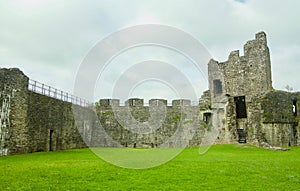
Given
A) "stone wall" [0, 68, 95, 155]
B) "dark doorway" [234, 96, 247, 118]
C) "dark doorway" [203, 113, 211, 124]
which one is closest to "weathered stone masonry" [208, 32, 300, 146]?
"dark doorway" [234, 96, 247, 118]

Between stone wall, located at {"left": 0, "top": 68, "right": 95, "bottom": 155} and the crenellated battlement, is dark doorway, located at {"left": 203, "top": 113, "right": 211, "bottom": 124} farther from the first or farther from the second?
stone wall, located at {"left": 0, "top": 68, "right": 95, "bottom": 155}

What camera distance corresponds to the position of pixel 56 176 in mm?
Answer: 9859

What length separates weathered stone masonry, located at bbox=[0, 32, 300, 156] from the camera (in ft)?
65.3

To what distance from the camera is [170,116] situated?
32375mm

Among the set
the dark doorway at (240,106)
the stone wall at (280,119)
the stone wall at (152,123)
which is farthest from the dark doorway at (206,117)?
the stone wall at (280,119)

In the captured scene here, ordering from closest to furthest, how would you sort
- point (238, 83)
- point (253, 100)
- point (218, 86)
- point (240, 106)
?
1. point (253, 100)
2. point (240, 106)
3. point (238, 83)
4. point (218, 86)

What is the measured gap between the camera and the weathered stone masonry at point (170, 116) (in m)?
19.9

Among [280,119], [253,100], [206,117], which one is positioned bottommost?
[280,119]

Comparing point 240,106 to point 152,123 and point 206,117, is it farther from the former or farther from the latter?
point 152,123

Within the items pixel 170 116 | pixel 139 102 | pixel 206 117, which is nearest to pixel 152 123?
pixel 170 116

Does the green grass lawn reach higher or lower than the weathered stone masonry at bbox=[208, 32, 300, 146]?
lower

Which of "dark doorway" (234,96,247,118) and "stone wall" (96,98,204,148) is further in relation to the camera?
"dark doorway" (234,96,247,118)

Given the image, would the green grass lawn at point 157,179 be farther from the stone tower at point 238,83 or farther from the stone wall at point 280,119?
the stone tower at point 238,83

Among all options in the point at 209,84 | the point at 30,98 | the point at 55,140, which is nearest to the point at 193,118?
the point at 209,84
